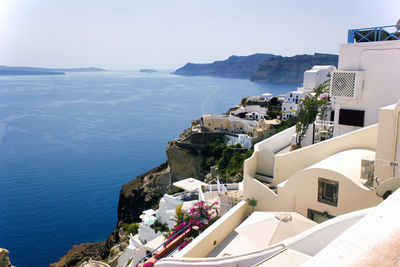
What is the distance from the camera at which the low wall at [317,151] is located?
8922 millimetres

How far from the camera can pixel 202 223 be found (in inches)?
404

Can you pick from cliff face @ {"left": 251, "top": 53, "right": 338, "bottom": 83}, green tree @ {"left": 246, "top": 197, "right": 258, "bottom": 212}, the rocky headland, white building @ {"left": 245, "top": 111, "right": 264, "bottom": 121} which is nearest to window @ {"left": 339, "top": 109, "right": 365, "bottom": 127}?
green tree @ {"left": 246, "top": 197, "right": 258, "bottom": 212}

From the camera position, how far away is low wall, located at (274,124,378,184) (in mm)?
8922

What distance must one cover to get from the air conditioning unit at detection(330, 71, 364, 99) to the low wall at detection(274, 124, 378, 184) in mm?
1803

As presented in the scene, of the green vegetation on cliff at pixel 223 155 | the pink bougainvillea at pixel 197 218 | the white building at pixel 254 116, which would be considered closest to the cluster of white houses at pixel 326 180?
the pink bougainvillea at pixel 197 218

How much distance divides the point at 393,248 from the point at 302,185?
6.87 m

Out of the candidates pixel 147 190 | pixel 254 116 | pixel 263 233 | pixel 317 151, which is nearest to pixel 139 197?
pixel 147 190

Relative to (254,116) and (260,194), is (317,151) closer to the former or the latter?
(260,194)

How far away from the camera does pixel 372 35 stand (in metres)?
10.3

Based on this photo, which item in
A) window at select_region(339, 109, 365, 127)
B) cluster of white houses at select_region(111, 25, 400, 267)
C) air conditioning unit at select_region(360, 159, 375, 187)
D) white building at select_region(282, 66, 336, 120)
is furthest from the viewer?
white building at select_region(282, 66, 336, 120)

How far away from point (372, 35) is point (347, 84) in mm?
1771

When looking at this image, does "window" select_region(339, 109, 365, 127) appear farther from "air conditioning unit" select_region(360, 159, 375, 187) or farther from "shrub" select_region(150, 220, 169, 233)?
"shrub" select_region(150, 220, 169, 233)

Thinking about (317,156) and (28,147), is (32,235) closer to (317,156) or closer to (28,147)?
(28,147)

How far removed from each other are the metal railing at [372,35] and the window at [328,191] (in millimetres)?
5363
